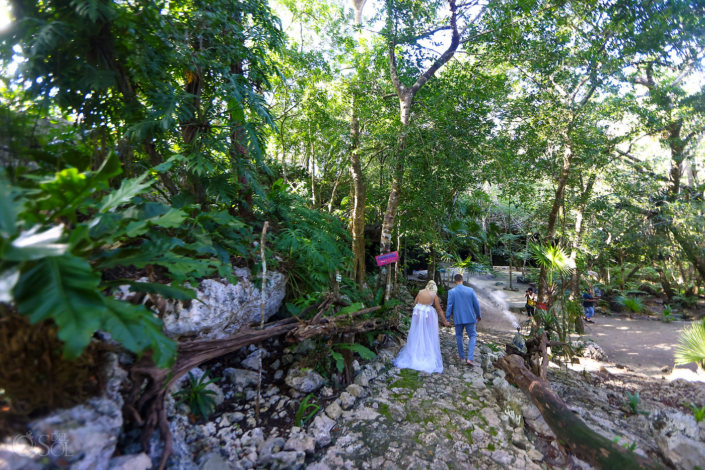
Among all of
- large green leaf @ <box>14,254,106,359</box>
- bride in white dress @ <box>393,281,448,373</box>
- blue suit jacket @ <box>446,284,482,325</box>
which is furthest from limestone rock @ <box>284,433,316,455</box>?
blue suit jacket @ <box>446,284,482,325</box>

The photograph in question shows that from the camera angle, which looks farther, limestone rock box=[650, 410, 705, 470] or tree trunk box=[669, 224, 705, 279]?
tree trunk box=[669, 224, 705, 279]

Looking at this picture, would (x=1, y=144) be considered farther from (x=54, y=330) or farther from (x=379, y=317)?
(x=379, y=317)

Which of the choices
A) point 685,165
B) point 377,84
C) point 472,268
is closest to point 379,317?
point 377,84

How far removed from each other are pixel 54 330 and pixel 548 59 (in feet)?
27.6

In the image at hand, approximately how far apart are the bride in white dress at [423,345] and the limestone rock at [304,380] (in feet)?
5.68

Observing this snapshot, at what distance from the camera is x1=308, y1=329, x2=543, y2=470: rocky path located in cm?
316

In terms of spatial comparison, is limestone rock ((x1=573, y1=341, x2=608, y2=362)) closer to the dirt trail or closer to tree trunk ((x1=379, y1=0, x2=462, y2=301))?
the dirt trail

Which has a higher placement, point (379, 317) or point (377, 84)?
point (377, 84)

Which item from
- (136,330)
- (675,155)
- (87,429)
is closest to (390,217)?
(136,330)

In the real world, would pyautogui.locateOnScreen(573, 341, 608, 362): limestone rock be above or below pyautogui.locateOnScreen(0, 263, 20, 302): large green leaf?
below

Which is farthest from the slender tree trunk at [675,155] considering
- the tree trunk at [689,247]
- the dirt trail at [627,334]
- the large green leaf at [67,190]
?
the large green leaf at [67,190]

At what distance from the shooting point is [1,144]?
2684 mm

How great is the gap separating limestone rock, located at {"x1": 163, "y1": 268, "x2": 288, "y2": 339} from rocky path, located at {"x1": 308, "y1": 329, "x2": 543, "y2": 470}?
1.64 m

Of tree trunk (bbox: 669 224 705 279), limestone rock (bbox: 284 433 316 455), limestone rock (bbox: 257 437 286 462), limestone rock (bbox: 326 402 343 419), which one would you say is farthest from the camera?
tree trunk (bbox: 669 224 705 279)
